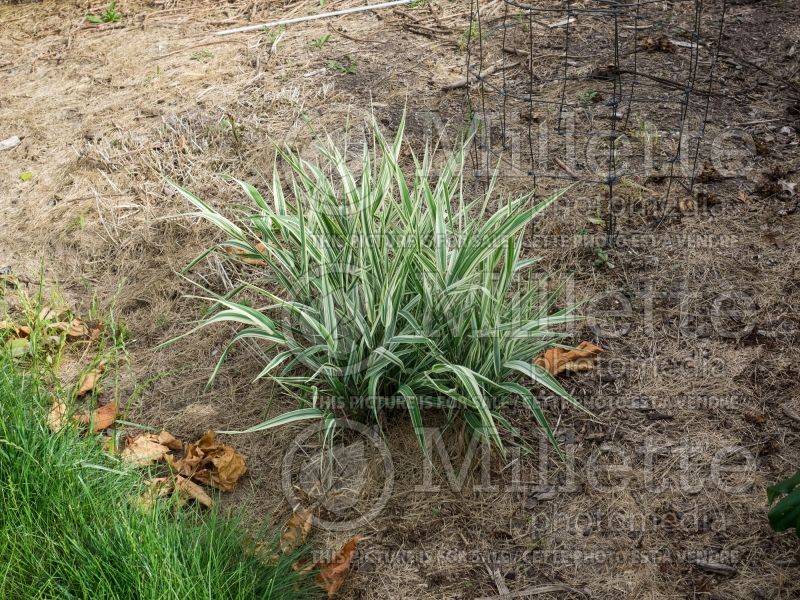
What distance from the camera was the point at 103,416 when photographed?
2.86m

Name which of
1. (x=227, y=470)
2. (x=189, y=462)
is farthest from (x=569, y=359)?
(x=189, y=462)

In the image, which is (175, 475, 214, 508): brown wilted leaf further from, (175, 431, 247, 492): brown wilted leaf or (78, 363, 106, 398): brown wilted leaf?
(78, 363, 106, 398): brown wilted leaf

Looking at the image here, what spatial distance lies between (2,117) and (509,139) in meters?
2.71

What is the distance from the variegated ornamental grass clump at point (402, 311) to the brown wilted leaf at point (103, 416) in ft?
2.00

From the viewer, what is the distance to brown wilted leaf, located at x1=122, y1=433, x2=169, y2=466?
8.54ft

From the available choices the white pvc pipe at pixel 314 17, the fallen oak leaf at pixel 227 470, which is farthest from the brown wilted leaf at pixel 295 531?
the white pvc pipe at pixel 314 17

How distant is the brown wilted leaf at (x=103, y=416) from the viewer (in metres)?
2.82

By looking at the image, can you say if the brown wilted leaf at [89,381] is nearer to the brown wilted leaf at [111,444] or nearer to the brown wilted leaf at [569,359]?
the brown wilted leaf at [111,444]

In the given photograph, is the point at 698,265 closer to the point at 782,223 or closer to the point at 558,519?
the point at 782,223

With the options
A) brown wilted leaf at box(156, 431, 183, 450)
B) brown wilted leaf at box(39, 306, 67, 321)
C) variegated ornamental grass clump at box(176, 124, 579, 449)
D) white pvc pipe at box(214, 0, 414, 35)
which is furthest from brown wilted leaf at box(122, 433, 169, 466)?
white pvc pipe at box(214, 0, 414, 35)

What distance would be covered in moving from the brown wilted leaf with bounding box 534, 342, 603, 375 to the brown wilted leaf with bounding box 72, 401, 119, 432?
1464 millimetres

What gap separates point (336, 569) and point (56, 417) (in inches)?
42.2

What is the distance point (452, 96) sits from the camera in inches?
161

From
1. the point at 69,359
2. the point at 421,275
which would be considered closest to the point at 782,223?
the point at 421,275
